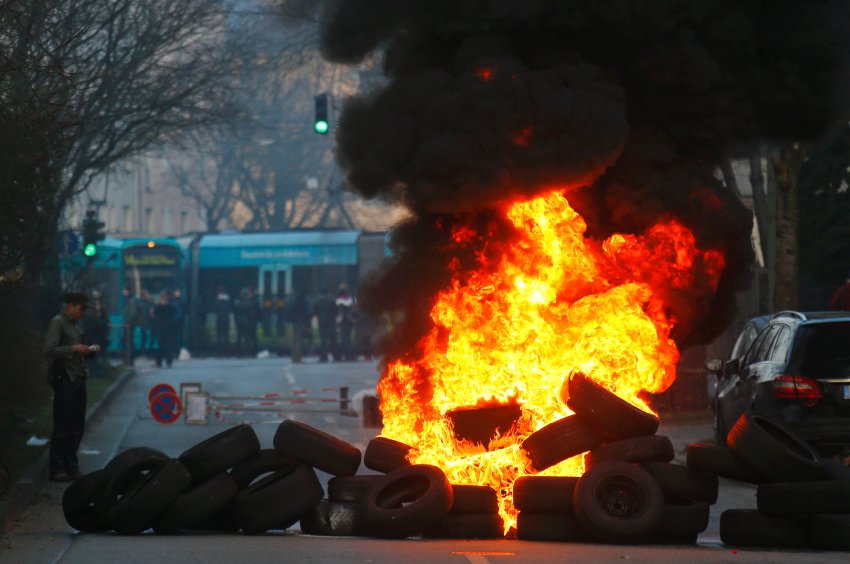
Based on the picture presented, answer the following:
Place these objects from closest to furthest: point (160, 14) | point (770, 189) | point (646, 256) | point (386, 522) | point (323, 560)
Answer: point (323, 560) < point (386, 522) < point (646, 256) < point (770, 189) < point (160, 14)

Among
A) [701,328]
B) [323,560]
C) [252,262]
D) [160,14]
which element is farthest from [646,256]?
[252,262]

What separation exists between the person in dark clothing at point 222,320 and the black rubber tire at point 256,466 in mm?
32907

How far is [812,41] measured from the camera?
39.2 feet

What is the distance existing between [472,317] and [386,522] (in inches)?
87.1

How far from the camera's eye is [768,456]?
33.6 feet

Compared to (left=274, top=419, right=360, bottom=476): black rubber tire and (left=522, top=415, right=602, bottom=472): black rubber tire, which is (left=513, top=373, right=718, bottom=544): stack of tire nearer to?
(left=522, top=415, right=602, bottom=472): black rubber tire

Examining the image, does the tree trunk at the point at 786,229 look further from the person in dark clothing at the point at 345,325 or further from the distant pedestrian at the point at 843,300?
the person in dark clothing at the point at 345,325

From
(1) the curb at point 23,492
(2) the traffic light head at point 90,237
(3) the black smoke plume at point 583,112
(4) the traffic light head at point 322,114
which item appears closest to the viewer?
(1) the curb at point 23,492

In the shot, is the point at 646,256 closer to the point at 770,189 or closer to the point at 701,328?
the point at 701,328

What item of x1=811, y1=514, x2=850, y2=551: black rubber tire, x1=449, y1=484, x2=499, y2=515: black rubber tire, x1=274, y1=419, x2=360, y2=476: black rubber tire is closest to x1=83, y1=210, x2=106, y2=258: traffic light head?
x1=274, y1=419, x2=360, y2=476: black rubber tire

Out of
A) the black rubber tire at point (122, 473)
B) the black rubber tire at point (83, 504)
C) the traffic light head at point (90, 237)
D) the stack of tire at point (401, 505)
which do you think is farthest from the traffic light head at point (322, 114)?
the black rubber tire at point (83, 504)

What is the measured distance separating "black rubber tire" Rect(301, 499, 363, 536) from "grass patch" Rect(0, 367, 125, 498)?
2872 millimetres

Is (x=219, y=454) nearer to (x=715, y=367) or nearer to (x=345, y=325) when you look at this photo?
(x=715, y=367)

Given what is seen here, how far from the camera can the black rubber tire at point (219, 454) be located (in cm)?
1088
